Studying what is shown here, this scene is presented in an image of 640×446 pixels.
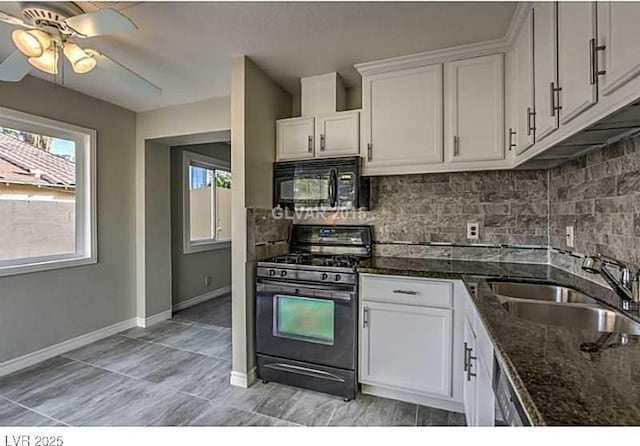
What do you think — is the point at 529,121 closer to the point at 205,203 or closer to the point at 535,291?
the point at 535,291

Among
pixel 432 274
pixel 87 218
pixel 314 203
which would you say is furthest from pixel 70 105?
pixel 432 274

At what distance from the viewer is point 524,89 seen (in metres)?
1.85

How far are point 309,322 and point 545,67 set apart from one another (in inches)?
78.9

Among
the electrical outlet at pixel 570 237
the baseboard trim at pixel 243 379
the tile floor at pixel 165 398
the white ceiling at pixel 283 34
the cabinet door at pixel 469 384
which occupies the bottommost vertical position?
the tile floor at pixel 165 398

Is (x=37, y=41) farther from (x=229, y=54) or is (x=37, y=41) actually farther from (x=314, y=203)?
(x=314, y=203)

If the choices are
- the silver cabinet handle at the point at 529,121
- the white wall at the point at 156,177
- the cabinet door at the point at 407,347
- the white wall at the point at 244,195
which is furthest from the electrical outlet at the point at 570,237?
the white wall at the point at 156,177

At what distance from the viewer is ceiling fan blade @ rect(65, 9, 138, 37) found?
148cm

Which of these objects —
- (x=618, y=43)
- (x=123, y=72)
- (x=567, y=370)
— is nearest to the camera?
(x=567, y=370)

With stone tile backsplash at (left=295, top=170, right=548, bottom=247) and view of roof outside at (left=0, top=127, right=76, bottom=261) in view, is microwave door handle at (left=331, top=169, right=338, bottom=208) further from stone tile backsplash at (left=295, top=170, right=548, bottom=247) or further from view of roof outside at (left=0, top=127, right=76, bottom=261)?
view of roof outside at (left=0, top=127, right=76, bottom=261)

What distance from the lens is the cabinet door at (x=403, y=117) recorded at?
7.63 ft

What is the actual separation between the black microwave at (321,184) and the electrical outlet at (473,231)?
32.3 inches

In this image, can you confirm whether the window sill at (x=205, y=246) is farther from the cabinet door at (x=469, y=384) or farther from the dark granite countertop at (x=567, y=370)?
the dark granite countertop at (x=567, y=370)

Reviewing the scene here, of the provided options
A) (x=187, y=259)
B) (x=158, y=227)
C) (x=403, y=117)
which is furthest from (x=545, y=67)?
(x=187, y=259)

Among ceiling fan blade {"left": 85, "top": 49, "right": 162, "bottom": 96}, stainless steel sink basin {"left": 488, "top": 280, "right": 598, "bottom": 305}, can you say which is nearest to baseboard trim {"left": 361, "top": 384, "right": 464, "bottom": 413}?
stainless steel sink basin {"left": 488, "top": 280, "right": 598, "bottom": 305}
